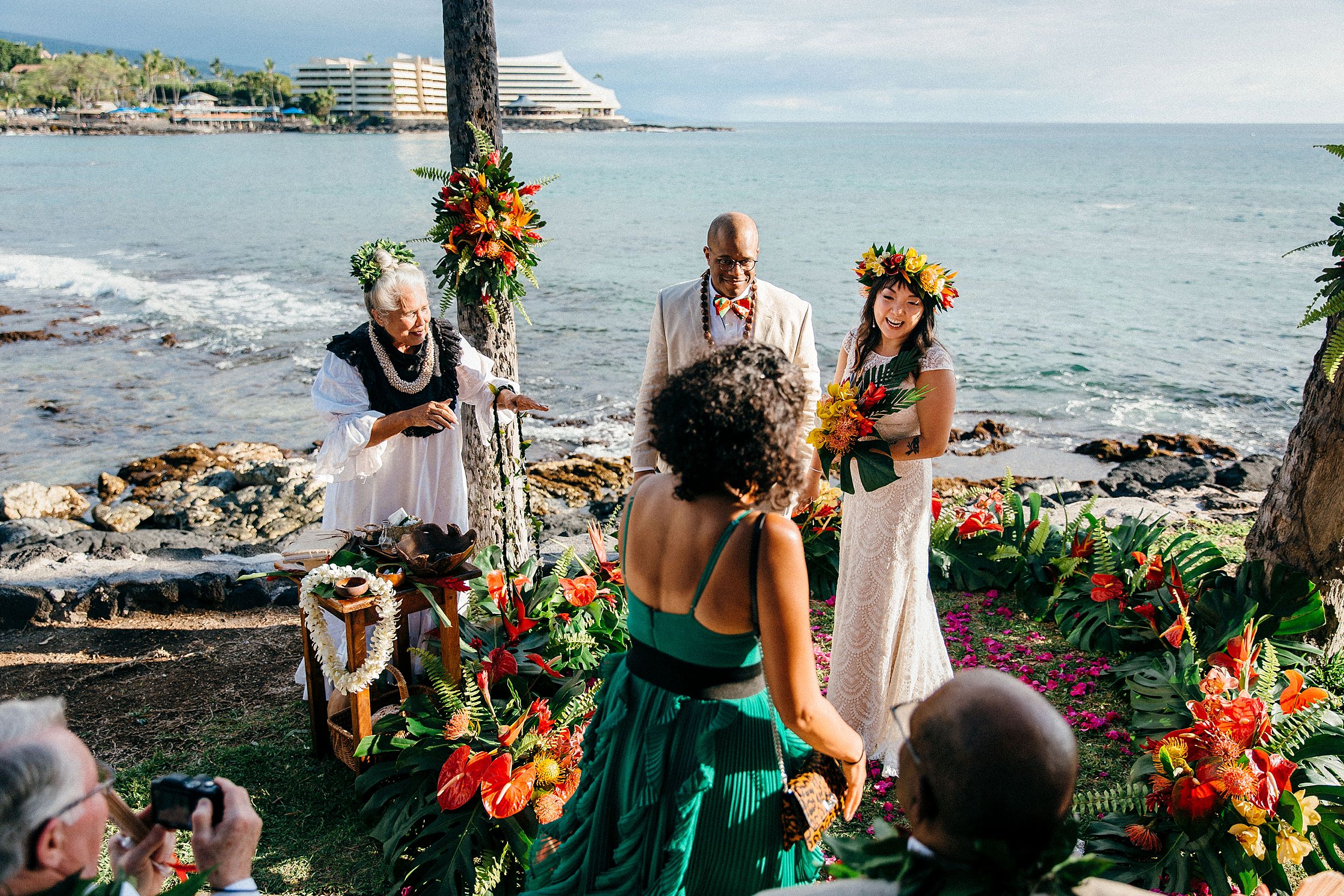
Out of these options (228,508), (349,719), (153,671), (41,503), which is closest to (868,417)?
(349,719)

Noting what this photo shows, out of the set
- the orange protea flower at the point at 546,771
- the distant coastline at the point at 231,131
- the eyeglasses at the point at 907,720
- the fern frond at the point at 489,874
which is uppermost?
the distant coastline at the point at 231,131

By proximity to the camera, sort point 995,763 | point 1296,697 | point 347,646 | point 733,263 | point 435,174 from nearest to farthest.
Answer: point 995,763 → point 1296,697 → point 347,646 → point 733,263 → point 435,174

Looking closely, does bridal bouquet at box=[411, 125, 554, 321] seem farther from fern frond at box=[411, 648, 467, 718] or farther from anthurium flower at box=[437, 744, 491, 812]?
anthurium flower at box=[437, 744, 491, 812]

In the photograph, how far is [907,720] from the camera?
1762mm

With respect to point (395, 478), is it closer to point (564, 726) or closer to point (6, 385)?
point (564, 726)

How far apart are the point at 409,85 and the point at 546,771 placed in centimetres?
16043

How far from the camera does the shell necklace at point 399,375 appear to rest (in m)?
4.51

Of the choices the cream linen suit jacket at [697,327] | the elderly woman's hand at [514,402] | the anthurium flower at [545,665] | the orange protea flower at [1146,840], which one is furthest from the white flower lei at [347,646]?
the orange protea flower at [1146,840]

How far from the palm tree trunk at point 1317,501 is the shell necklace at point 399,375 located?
14.5ft

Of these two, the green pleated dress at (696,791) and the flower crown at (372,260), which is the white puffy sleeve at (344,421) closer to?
the flower crown at (372,260)

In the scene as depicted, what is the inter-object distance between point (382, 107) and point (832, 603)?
15916 centimetres

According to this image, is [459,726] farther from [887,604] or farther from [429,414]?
[887,604]

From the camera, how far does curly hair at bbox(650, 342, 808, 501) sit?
7.34 ft

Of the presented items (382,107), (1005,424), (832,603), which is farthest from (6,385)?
(382,107)
